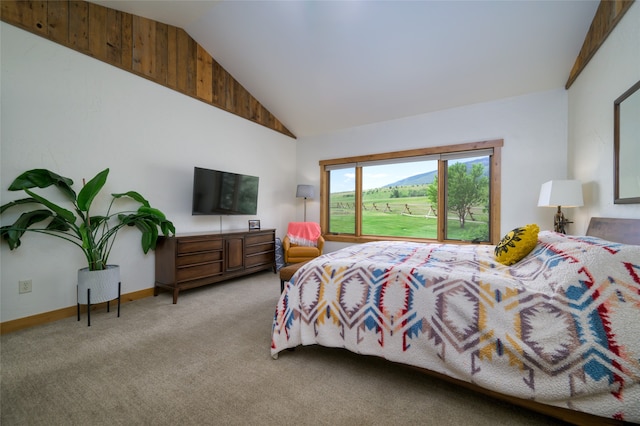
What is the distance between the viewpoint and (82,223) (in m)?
2.56

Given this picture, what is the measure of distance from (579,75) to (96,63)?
5.18 meters

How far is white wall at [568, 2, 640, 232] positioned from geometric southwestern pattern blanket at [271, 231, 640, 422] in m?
1.07

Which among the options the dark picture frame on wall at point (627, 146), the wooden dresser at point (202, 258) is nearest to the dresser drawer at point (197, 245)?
the wooden dresser at point (202, 258)

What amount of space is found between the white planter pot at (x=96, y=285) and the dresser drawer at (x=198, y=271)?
24.9 inches

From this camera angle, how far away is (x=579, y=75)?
2912 millimetres

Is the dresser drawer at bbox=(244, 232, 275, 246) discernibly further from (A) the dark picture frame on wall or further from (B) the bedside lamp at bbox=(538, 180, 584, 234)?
(A) the dark picture frame on wall

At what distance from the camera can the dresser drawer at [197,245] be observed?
3.05m

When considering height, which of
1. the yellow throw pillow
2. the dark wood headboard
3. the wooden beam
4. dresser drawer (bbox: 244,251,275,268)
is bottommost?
dresser drawer (bbox: 244,251,275,268)

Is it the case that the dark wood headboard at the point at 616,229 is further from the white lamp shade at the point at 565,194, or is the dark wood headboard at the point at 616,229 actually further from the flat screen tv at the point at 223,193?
the flat screen tv at the point at 223,193

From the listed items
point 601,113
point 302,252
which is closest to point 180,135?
point 302,252

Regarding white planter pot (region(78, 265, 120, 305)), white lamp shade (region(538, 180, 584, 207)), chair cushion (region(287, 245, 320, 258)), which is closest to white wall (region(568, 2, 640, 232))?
white lamp shade (region(538, 180, 584, 207))

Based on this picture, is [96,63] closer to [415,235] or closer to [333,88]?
[333,88]

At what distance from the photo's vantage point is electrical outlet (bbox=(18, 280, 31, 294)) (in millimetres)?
2336

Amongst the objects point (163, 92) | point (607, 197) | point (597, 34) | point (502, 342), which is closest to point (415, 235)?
Result: point (607, 197)
